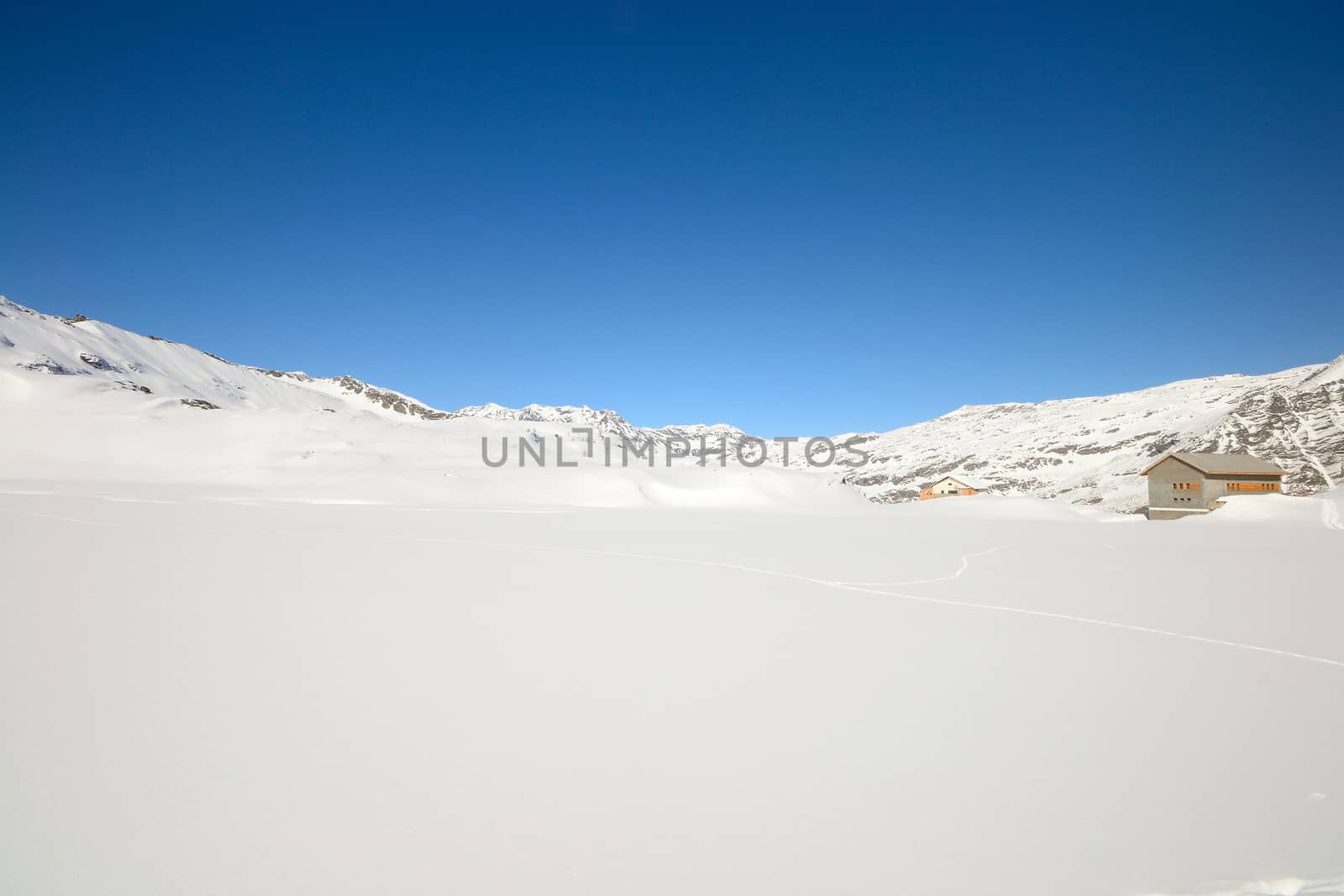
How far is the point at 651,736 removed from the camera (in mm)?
4242

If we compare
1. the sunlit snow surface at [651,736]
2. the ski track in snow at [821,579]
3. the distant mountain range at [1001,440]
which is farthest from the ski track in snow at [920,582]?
the distant mountain range at [1001,440]

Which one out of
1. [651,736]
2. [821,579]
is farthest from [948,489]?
[651,736]

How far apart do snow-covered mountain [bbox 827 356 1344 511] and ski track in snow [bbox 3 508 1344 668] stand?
7445 cm

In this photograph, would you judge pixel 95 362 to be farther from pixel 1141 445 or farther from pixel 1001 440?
pixel 1001 440

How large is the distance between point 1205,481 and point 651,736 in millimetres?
52787

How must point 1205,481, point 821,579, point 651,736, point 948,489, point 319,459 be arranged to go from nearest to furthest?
point 651,736 → point 821,579 → point 319,459 → point 1205,481 → point 948,489

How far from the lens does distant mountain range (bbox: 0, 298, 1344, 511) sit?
70.1 metres

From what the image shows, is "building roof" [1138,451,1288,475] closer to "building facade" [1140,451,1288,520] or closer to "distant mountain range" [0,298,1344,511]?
"building facade" [1140,451,1288,520]

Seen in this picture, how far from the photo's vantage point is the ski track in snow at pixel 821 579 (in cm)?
663

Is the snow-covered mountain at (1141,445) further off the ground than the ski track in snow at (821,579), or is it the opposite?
the snow-covered mountain at (1141,445)

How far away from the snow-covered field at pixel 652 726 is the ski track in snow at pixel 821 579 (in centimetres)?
14

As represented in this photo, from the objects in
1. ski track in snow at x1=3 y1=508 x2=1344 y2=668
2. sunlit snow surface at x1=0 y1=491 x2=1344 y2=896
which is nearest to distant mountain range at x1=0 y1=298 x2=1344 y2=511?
ski track in snow at x1=3 y1=508 x2=1344 y2=668

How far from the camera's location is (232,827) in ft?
10.1

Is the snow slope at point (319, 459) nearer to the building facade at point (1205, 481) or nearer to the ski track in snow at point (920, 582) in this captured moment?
the ski track in snow at point (920, 582)
